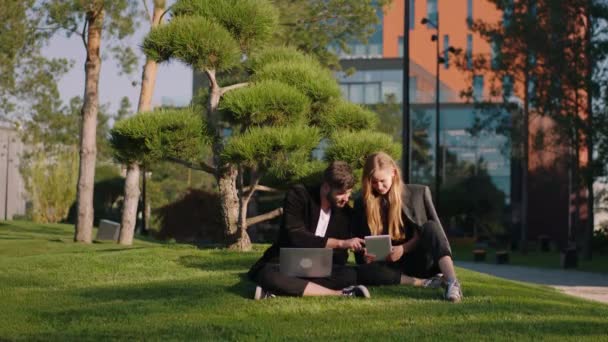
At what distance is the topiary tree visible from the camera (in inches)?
602

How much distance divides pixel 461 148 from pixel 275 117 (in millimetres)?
46664

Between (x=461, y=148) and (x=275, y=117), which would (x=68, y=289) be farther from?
(x=461, y=148)

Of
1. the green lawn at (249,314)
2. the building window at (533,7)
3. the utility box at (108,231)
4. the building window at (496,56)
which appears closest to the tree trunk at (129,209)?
the utility box at (108,231)

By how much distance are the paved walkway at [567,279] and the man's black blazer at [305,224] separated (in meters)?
8.66

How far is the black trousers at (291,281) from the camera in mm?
9648

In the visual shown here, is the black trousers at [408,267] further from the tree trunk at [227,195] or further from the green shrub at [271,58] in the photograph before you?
the green shrub at [271,58]

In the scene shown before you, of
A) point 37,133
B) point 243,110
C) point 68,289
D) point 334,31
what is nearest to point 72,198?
point 37,133

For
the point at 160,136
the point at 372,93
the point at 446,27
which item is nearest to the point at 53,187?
the point at 372,93

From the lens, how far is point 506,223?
56.6m

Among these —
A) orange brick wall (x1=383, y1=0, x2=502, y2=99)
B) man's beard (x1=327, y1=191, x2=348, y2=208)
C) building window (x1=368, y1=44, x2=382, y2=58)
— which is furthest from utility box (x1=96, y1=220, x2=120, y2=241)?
orange brick wall (x1=383, y1=0, x2=502, y2=99)

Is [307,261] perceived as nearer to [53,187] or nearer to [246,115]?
[246,115]

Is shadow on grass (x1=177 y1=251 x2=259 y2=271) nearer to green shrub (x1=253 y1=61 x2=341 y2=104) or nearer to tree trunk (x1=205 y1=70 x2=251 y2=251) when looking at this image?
tree trunk (x1=205 y1=70 x2=251 y2=251)

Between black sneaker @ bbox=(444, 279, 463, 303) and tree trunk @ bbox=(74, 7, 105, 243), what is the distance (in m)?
15.7

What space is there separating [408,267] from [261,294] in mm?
1590
